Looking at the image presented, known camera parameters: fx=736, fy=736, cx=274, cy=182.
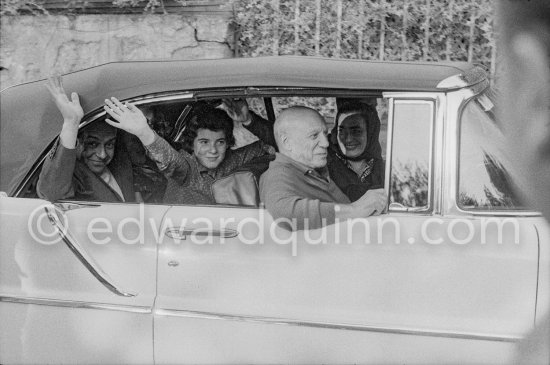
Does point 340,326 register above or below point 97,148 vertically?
below

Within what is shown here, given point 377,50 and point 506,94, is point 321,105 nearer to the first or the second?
point 377,50

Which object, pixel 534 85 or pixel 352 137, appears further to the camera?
pixel 352 137

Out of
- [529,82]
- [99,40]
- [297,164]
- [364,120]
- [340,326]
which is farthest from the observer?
[99,40]

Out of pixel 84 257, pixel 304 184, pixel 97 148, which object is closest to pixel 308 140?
pixel 304 184

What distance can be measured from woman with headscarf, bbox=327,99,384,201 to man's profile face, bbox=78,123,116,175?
110 cm

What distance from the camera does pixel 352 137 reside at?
3.84 metres

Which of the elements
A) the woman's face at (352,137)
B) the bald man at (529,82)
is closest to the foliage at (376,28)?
the woman's face at (352,137)

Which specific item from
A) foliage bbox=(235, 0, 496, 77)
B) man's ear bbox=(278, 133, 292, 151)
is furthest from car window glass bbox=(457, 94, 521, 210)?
foliage bbox=(235, 0, 496, 77)

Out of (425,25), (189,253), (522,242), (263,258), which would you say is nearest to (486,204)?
(522,242)

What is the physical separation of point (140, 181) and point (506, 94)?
319 centimetres

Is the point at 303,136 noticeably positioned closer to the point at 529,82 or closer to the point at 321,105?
the point at 321,105

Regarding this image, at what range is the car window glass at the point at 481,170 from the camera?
9.87 ft

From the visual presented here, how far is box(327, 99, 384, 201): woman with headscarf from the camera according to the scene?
3.71m

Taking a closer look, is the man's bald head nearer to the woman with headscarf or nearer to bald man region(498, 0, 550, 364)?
the woman with headscarf
